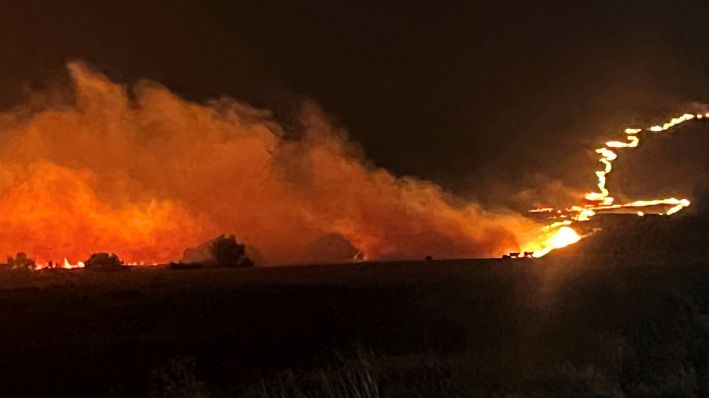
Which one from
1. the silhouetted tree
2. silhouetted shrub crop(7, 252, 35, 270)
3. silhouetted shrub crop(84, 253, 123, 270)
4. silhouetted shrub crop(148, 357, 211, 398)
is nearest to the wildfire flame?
the silhouetted tree

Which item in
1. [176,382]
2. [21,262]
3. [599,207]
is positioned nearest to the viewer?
[176,382]

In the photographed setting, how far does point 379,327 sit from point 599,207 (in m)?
7.56

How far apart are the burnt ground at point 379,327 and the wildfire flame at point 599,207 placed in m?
2.09

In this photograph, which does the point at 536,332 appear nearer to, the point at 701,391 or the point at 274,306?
the point at 701,391

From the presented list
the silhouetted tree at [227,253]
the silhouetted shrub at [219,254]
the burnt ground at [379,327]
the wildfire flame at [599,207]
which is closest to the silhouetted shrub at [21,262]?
the burnt ground at [379,327]

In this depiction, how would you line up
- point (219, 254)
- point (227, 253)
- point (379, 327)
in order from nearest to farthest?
point (379, 327) → point (219, 254) → point (227, 253)

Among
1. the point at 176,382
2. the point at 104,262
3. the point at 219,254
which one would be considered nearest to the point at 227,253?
the point at 219,254

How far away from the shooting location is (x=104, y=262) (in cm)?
1728

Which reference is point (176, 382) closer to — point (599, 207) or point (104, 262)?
point (104, 262)

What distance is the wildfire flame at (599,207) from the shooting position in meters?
19.3

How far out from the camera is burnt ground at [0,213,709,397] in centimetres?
1252

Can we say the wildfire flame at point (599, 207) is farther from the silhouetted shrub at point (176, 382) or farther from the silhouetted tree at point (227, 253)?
the silhouetted shrub at point (176, 382)

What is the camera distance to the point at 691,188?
19875 mm

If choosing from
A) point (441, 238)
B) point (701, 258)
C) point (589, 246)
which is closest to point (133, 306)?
point (441, 238)
